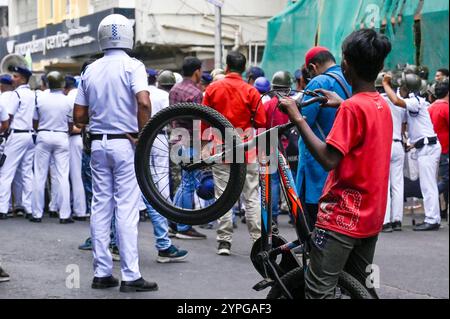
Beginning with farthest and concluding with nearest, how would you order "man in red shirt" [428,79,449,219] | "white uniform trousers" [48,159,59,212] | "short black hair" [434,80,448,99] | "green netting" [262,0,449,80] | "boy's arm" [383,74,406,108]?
"man in red shirt" [428,79,449,219], "short black hair" [434,80,448,99], "white uniform trousers" [48,159,59,212], "green netting" [262,0,449,80], "boy's arm" [383,74,406,108]

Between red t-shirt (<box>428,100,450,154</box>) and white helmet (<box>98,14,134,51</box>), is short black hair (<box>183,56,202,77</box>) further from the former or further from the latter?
red t-shirt (<box>428,100,450,154</box>)

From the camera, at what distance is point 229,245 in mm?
8648

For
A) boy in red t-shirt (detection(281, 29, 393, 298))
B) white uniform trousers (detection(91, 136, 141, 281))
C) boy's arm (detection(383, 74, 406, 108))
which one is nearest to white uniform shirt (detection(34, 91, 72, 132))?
boy's arm (detection(383, 74, 406, 108))

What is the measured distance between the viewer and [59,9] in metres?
8.48

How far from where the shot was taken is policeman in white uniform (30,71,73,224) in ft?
36.0

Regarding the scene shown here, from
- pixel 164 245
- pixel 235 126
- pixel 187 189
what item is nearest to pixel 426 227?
pixel 235 126

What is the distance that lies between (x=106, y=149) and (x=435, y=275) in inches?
137

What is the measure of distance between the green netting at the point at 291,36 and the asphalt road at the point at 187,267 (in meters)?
3.37

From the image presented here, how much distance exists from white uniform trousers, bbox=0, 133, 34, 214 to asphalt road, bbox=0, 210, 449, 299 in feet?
2.46

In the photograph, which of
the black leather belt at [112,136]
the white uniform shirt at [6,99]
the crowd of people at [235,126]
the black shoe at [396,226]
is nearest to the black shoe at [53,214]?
the crowd of people at [235,126]

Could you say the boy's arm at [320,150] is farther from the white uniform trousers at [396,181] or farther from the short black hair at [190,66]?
the white uniform trousers at [396,181]

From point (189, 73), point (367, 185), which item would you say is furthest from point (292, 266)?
point (189, 73)

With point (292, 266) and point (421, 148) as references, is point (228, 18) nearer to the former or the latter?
point (421, 148)

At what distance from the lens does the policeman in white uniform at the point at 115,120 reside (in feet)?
20.1
